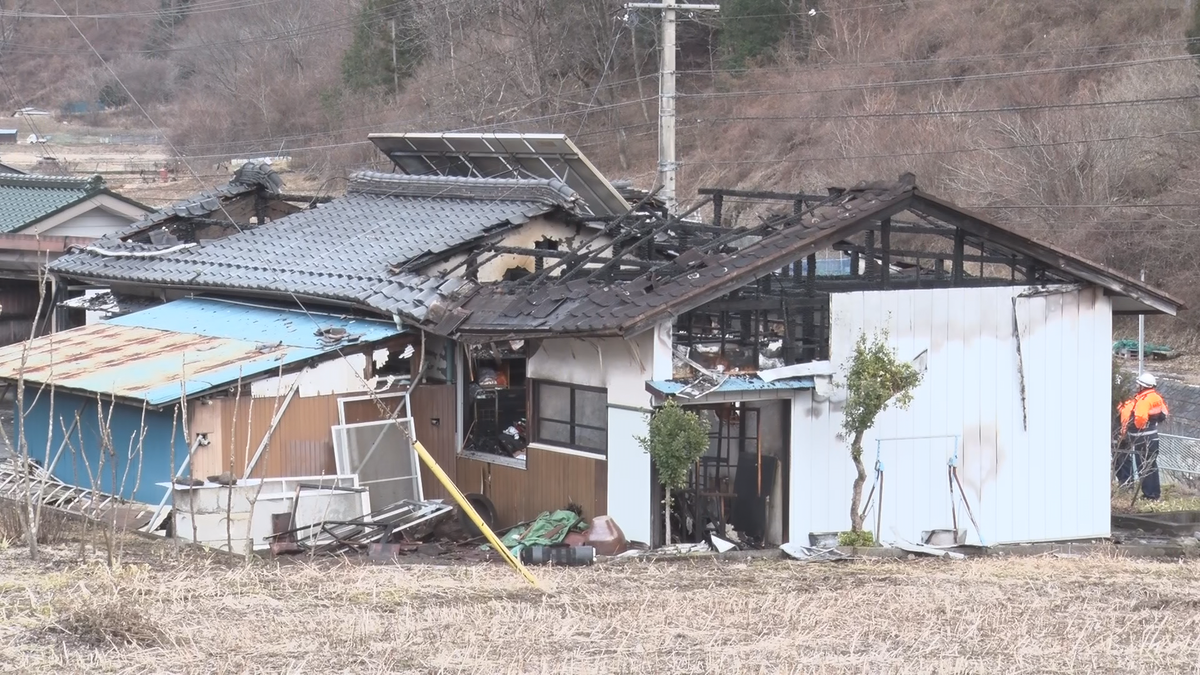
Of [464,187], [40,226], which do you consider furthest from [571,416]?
[40,226]

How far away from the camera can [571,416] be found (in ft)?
50.2

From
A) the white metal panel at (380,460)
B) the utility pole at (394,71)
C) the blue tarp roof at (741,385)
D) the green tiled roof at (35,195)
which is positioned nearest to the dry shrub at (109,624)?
the blue tarp roof at (741,385)

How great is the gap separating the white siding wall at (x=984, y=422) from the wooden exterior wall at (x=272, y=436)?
16.8ft

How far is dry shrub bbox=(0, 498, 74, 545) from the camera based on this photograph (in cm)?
1160

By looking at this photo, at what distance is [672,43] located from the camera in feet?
75.8

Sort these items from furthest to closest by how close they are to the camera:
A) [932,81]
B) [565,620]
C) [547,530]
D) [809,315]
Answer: [932,81], [809,315], [547,530], [565,620]

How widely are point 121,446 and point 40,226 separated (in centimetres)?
956

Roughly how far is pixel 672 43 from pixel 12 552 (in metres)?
15.0

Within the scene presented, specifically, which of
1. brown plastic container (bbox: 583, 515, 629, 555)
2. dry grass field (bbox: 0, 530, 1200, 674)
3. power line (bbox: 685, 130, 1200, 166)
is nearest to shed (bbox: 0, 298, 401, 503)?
brown plastic container (bbox: 583, 515, 629, 555)

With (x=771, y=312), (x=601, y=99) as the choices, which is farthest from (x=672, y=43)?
(x=601, y=99)

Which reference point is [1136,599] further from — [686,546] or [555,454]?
[555,454]

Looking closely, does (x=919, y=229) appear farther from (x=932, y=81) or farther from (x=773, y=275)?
(x=932, y=81)

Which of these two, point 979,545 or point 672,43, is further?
point 672,43

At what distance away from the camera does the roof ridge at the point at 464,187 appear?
1791 centimetres
